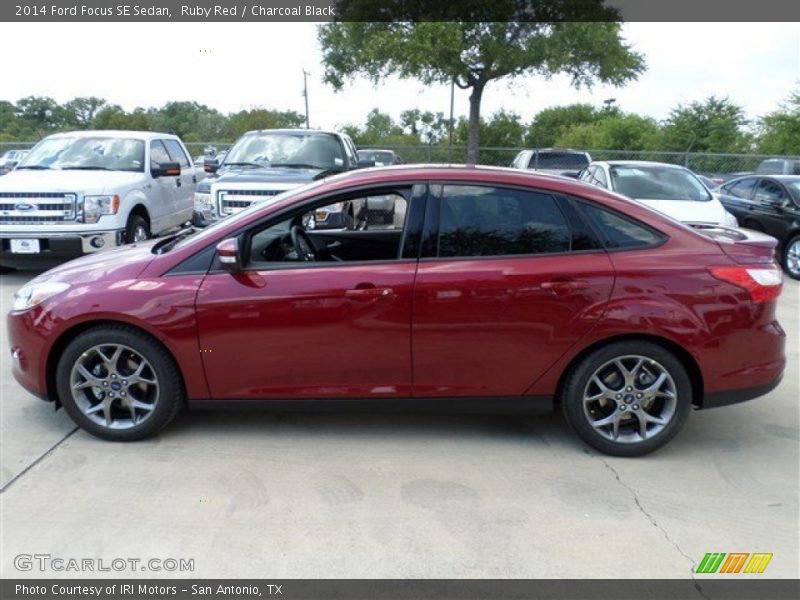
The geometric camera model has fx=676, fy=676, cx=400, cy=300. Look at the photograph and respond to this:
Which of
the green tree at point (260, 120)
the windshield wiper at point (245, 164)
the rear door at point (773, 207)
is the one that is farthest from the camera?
the green tree at point (260, 120)

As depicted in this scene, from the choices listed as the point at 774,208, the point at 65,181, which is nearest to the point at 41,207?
the point at 65,181

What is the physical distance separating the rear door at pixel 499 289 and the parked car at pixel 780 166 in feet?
55.4

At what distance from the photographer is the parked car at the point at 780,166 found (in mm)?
18208

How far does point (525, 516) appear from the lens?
3330 mm

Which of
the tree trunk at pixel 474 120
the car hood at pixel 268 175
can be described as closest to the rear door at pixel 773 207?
the car hood at pixel 268 175

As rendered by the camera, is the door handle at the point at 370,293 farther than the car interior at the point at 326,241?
No

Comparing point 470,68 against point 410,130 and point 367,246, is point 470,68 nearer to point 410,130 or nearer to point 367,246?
point 367,246

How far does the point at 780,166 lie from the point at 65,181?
18.5 metres

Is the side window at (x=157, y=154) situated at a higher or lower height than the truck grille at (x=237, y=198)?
higher

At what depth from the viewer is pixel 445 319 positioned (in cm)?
380

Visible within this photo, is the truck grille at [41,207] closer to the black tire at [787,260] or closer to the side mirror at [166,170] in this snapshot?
the side mirror at [166,170]

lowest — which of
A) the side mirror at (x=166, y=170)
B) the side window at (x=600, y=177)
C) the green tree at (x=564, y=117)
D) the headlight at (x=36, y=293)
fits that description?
the headlight at (x=36, y=293)

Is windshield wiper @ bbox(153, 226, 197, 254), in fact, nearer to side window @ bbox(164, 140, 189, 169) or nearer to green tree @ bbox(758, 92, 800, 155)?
side window @ bbox(164, 140, 189, 169)

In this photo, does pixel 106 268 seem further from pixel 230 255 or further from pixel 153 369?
pixel 230 255
